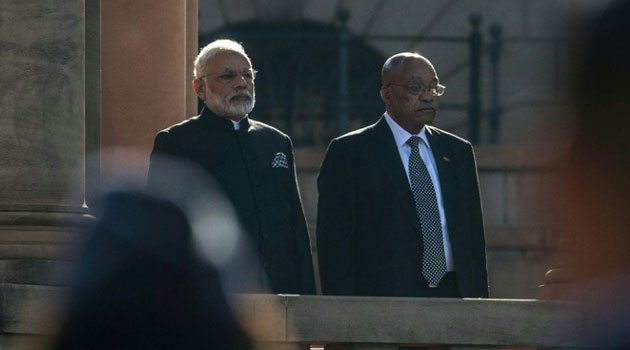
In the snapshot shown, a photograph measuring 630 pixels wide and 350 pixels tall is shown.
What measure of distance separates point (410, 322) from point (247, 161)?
1.69 m

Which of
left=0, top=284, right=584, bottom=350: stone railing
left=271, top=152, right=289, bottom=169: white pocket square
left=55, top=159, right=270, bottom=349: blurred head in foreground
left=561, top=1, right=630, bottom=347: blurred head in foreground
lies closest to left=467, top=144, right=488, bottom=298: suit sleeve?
left=271, top=152, right=289, bottom=169: white pocket square

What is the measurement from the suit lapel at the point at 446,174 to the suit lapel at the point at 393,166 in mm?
163

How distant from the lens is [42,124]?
25.3 ft

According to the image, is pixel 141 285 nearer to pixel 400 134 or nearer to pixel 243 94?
pixel 243 94

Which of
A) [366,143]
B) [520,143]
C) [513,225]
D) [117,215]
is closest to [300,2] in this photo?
[520,143]

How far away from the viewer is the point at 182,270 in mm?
4211

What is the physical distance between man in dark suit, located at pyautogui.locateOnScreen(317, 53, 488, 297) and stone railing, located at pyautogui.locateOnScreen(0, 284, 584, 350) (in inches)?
53.4

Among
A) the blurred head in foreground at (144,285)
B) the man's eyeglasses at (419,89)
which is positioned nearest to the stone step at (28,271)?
the man's eyeglasses at (419,89)

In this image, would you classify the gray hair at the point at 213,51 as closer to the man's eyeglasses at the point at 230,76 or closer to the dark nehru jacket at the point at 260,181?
the man's eyeglasses at the point at 230,76

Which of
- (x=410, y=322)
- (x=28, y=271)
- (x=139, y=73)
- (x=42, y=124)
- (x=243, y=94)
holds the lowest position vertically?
(x=410, y=322)

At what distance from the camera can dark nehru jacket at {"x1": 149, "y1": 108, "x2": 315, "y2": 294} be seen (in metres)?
7.55

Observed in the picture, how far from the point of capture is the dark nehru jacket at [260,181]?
A: 755 centimetres

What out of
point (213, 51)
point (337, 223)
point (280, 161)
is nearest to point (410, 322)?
point (337, 223)

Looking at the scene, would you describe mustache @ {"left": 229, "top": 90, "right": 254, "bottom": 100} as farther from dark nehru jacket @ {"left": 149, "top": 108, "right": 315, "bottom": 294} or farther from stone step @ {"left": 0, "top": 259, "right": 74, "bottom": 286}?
stone step @ {"left": 0, "top": 259, "right": 74, "bottom": 286}
